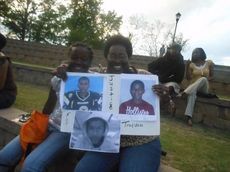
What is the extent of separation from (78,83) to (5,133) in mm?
1897

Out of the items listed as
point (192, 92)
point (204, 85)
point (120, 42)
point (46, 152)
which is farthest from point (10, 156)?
point (204, 85)

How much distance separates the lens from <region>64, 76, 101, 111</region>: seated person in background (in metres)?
3.25

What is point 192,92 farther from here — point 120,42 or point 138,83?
point 138,83

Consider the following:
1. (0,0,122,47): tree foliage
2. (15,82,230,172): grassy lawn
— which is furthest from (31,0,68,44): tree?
(15,82,230,172): grassy lawn

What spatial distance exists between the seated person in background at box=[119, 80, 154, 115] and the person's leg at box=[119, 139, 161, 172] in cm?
27

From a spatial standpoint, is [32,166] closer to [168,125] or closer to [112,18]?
[168,125]

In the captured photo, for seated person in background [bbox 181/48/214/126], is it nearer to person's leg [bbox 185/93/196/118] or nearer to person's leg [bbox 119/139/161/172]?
person's leg [bbox 185/93/196/118]

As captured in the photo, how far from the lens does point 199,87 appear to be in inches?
284

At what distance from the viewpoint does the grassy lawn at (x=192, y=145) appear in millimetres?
4258

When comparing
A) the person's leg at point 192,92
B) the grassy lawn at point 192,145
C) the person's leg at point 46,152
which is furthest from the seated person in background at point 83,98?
the person's leg at point 192,92

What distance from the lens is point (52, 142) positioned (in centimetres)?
348

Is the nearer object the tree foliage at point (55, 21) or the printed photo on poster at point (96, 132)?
the printed photo on poster at point (96, 132)

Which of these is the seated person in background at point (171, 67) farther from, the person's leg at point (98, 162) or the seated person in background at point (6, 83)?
the person's leg at point (98, 162)

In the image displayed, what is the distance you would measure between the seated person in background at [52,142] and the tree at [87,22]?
36052 millimetres
